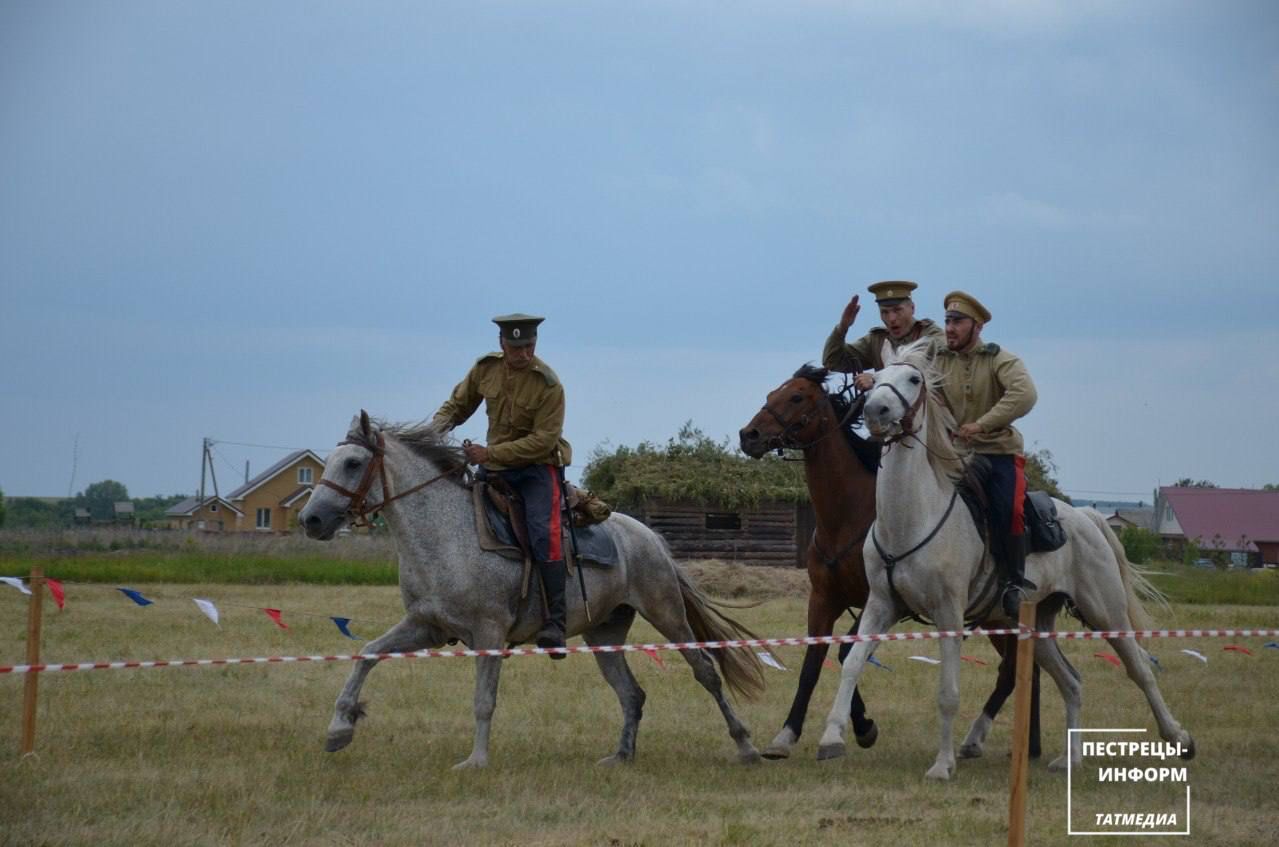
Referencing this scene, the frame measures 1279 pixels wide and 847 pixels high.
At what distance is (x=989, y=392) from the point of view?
29.9 feet

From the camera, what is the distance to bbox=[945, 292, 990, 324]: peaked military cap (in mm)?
9000

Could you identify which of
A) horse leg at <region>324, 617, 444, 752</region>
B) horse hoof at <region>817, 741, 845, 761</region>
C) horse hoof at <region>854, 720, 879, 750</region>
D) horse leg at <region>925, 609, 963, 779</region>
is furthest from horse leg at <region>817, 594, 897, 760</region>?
horse leg at <region>324, 617, 444, 752</region>

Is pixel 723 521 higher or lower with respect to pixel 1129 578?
higher

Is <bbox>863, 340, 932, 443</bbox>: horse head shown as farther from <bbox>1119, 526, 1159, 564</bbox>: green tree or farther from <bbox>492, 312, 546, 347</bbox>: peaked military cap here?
<bbox>1119, 526, 1159, 564</bbox>: green tree

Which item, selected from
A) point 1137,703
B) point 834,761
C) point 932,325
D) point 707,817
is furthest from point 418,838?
point 1137,703

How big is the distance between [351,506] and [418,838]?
2.73 meters

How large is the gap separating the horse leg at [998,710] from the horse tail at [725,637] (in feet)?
5.05

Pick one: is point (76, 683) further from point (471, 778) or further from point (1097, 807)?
point (1097, 807)

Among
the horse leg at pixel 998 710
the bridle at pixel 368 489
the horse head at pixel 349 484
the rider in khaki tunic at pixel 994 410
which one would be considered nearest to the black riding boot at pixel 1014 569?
the rider in khaki tunic at pixel 994 410

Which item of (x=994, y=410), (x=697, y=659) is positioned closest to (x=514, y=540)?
(x=697, y=659)

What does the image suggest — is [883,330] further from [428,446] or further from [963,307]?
[428,446]

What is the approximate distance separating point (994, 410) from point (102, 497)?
12343 cm

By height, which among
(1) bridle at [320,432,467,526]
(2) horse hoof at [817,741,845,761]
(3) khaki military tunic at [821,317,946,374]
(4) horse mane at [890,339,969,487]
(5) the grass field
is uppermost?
(3) khaki military tunic at [821,317,946,374]

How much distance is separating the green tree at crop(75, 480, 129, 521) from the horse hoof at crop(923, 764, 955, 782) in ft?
356
